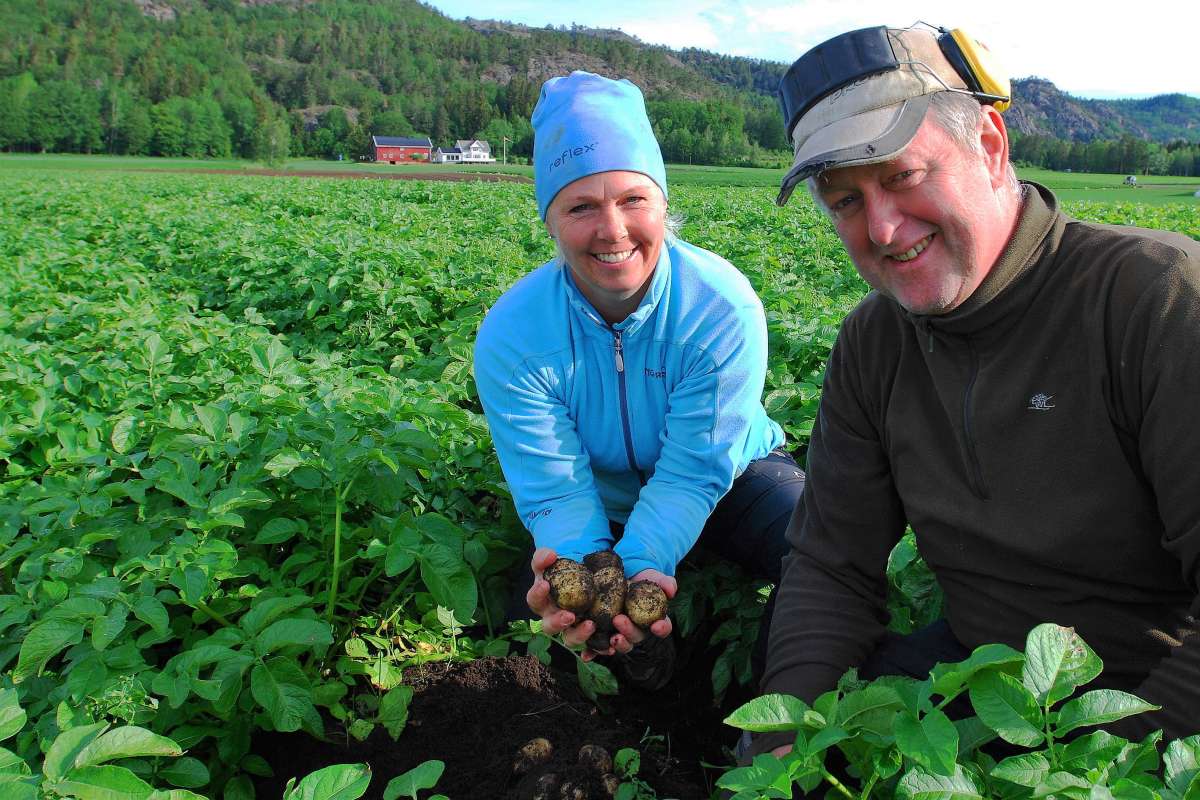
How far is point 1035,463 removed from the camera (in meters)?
1.53

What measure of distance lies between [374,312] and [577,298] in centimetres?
389

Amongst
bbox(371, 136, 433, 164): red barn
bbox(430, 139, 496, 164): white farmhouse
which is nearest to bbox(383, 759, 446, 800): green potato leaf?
bbox(371, 136, 433, 164): red barn

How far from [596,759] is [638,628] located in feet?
1.13

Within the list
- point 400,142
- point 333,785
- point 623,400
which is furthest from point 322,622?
point 400,142

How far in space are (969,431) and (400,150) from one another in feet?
337

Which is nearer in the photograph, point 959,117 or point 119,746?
point 119,746

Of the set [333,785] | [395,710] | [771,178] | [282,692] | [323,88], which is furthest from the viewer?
[323,88]

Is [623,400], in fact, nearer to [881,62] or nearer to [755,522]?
[755,522]

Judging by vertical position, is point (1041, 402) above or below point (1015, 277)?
below

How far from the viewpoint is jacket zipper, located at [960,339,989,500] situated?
63.2 inches

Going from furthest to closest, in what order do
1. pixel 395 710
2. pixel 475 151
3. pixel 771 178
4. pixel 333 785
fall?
pixel 475 151, pixel 771 178, pixel 395 710, pixel 333 785

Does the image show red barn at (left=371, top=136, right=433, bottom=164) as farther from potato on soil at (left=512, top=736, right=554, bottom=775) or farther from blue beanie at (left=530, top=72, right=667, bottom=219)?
potato on soil at (left=512, top=736, right=554, bottom=775)

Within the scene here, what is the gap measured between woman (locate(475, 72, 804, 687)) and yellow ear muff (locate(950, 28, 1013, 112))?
989 millimetres

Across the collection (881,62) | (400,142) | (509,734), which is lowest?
(509,734)
